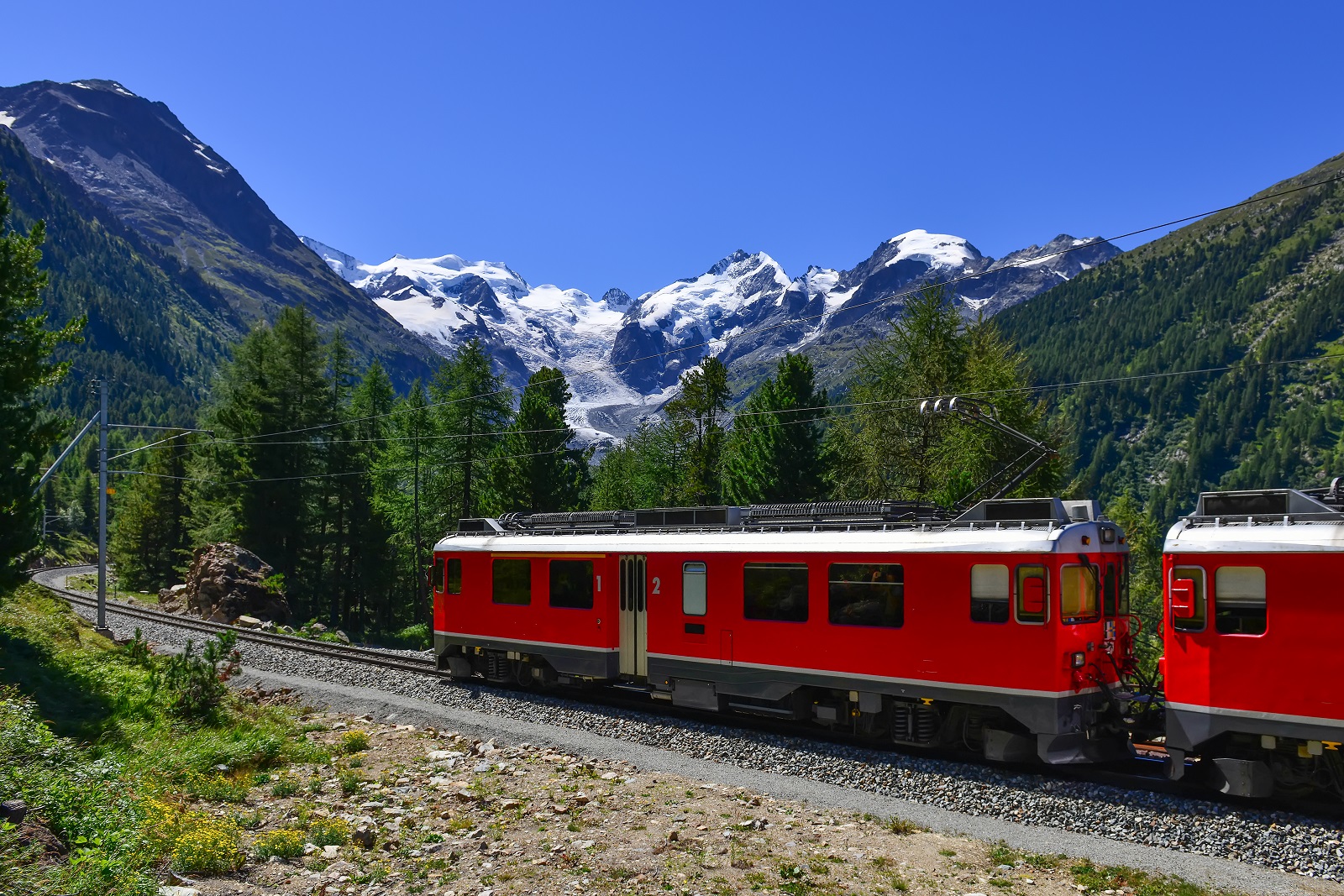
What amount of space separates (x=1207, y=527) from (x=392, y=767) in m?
12.7

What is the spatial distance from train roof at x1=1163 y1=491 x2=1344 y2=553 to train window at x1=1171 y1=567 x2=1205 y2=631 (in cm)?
30

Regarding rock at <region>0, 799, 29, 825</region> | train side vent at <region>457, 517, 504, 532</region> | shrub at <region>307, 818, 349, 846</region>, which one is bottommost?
shrub at <region>307, 818, 349, 846</region>

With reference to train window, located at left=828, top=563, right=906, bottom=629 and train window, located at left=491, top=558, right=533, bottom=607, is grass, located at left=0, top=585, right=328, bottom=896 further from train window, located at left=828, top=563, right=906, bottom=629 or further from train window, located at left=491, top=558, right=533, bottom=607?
train window, located at left=828, top=563, right=906, bottom=629

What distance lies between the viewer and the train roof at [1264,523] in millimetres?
11094

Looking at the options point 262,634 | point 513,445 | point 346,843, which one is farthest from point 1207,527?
point 513,445

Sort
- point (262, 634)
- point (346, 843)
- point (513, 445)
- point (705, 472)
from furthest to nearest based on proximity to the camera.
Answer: point (705, 472) → point (513, 445) → point (262, 634) → point (346, 843)

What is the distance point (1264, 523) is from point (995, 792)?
5.05 m

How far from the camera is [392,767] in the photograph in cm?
1462

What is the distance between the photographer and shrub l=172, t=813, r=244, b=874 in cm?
896

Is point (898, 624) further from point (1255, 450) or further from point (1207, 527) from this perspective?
point (1255, 450)

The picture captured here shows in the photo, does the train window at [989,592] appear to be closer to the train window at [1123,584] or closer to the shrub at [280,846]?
the train window at [1123,584]

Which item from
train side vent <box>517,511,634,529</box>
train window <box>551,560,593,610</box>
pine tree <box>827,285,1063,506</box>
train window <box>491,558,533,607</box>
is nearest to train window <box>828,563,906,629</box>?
train side vent <box>517,511,634,529</box>

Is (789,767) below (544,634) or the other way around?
below

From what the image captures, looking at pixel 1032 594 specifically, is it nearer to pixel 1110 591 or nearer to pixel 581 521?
pixel 1110 591
